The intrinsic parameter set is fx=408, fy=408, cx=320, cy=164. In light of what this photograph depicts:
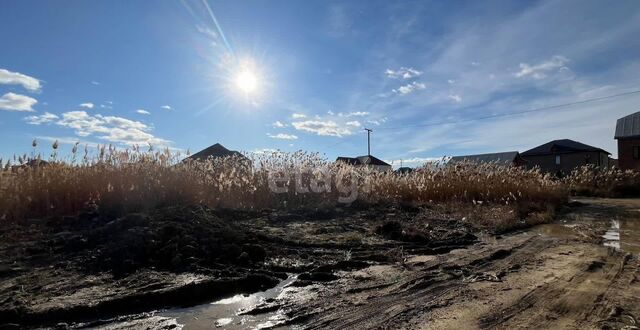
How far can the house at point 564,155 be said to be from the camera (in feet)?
172

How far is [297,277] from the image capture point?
11.9 ft

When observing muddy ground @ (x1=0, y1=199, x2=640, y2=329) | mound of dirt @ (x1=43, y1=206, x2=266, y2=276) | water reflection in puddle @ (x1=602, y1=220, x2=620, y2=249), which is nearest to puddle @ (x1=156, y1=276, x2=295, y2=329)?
muddy ground @ (x1=0, y1=199, x2=640, y2=329)

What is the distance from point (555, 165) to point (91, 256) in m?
60.8

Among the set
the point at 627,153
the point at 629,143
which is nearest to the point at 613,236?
the point at 629,143

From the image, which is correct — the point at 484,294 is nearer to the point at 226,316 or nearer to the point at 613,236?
the point at 226,316

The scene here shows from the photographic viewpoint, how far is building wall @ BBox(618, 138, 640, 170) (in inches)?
1496

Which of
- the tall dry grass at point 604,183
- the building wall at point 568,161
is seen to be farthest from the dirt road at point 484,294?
the building wall at point 568,161

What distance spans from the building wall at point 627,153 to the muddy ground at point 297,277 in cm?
4066

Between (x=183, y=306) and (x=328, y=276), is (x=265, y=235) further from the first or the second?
(x=183, y=306)

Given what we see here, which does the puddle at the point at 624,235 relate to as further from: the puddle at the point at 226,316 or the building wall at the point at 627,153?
the building wall at the point at 627,153

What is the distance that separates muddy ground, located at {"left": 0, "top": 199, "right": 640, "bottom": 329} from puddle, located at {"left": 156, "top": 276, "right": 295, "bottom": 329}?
1cm

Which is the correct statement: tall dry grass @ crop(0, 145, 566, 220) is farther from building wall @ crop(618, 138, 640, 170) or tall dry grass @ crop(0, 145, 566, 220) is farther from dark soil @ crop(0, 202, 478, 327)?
building wall @ crop(618, 138, 640, 170)

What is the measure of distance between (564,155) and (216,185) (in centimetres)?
5746

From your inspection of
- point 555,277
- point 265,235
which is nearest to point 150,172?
point 265,235
